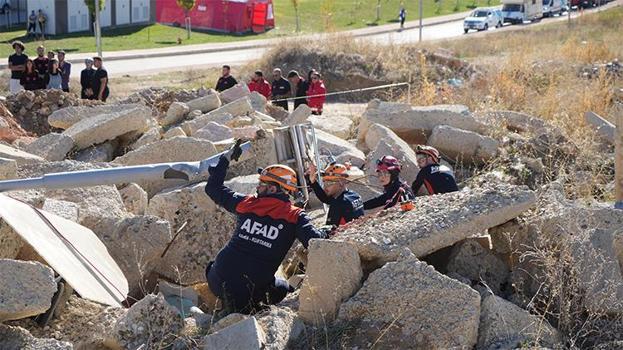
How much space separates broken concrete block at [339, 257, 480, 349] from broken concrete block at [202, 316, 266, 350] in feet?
2.19

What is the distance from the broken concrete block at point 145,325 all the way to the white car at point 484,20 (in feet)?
132

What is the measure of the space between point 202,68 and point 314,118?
619 inches

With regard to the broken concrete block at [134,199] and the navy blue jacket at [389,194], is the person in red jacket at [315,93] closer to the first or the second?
the broken concrete block at [134,199]

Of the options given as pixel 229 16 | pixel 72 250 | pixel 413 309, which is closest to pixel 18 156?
pixel 72 250

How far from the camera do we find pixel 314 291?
6270 mm

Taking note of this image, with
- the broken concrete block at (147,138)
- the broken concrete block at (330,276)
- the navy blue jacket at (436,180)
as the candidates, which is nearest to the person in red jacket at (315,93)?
the broken concrete block at (147,138)

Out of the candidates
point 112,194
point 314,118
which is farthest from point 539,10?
point 112,194

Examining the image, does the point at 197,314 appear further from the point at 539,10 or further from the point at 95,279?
the point at 539,10

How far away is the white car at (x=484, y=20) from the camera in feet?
147

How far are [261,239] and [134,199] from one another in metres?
2.67

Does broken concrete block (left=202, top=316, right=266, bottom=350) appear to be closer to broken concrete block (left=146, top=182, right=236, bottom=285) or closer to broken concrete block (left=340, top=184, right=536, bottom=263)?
broken concrete block (left=340, top=184, right=536, bottom=263)

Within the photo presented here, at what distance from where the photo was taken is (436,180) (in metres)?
9.10

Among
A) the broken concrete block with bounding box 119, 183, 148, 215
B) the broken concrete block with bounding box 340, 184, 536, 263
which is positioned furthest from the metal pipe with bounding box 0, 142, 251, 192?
the broken concrete block with bounding box 340, 184, 536, 263

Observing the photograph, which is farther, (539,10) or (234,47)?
(539,10)
